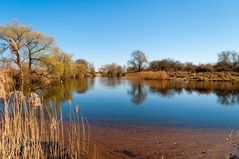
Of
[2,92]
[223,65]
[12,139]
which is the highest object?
[223,65]

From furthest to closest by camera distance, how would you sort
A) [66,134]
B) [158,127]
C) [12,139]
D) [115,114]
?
[115,114]
[158,127]
[66,134]
[12,139]

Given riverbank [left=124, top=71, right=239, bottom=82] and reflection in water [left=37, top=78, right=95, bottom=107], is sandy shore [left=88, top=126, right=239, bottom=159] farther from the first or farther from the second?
riverbank [left=124, top=71, right=239, bottom=82]

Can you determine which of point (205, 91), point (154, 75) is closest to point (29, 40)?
point (205, 91)

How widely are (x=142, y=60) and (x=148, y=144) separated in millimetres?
51364

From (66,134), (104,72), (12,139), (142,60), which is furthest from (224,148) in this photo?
(104,72)

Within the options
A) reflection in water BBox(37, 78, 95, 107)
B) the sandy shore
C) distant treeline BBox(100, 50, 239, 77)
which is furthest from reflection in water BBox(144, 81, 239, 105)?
distant treeline BBox(100, 50, 239, 77)

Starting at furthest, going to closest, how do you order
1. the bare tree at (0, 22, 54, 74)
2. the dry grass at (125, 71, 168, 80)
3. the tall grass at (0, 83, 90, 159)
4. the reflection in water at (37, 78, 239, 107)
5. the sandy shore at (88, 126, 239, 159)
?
the dry grass at (125, 71, 168, 80), the bare tree at (0, 22, 54, 74), the reflection in water at (37, 78, 239, 107), the sandy shore at (88, 126, 239, 159), the tall grass at (0, 83, 90, 159)

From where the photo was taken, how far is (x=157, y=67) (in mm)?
50531

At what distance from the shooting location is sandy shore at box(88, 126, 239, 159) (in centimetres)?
407

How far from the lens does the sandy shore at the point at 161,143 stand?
13.4ft

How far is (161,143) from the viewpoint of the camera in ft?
15.9

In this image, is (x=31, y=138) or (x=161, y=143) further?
(x=161, y=143)

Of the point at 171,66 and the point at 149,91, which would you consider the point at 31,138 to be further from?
the point at 171,66

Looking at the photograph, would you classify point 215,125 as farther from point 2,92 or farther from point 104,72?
point 104,72
